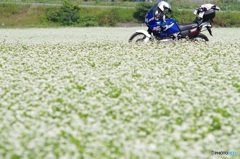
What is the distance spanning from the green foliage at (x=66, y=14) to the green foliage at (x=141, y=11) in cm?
621

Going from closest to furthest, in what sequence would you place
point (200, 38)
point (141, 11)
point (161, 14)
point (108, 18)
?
point (161, 14), point (200, 38), point (108, 18), point (141, 11)

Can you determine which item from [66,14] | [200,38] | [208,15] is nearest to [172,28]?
[200,38]

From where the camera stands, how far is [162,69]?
40.9 feet

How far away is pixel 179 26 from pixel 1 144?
14.6 m

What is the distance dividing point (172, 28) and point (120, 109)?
12.4 m

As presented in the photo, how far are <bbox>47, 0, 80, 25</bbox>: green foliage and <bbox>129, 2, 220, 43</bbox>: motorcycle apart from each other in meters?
30.4

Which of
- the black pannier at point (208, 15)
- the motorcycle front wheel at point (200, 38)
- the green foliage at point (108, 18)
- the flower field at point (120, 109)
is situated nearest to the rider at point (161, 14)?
the motorcycle front wheel at point (200, 38)

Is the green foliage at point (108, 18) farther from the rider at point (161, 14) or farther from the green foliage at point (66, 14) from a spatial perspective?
the rider at point (161, 14)

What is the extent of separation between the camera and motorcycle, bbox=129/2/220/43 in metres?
19.8

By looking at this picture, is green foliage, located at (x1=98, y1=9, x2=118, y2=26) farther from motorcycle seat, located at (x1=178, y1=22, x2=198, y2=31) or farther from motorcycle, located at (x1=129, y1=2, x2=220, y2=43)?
motorcycle seat, located at (x1=178, y1=22, x2=198, y2=31)

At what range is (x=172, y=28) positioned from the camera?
19.9 m

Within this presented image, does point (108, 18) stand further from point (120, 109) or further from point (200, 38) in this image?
point (120, 109)

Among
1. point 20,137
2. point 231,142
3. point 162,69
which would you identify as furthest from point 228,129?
point 162,69

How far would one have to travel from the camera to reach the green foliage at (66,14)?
50.5 metres
